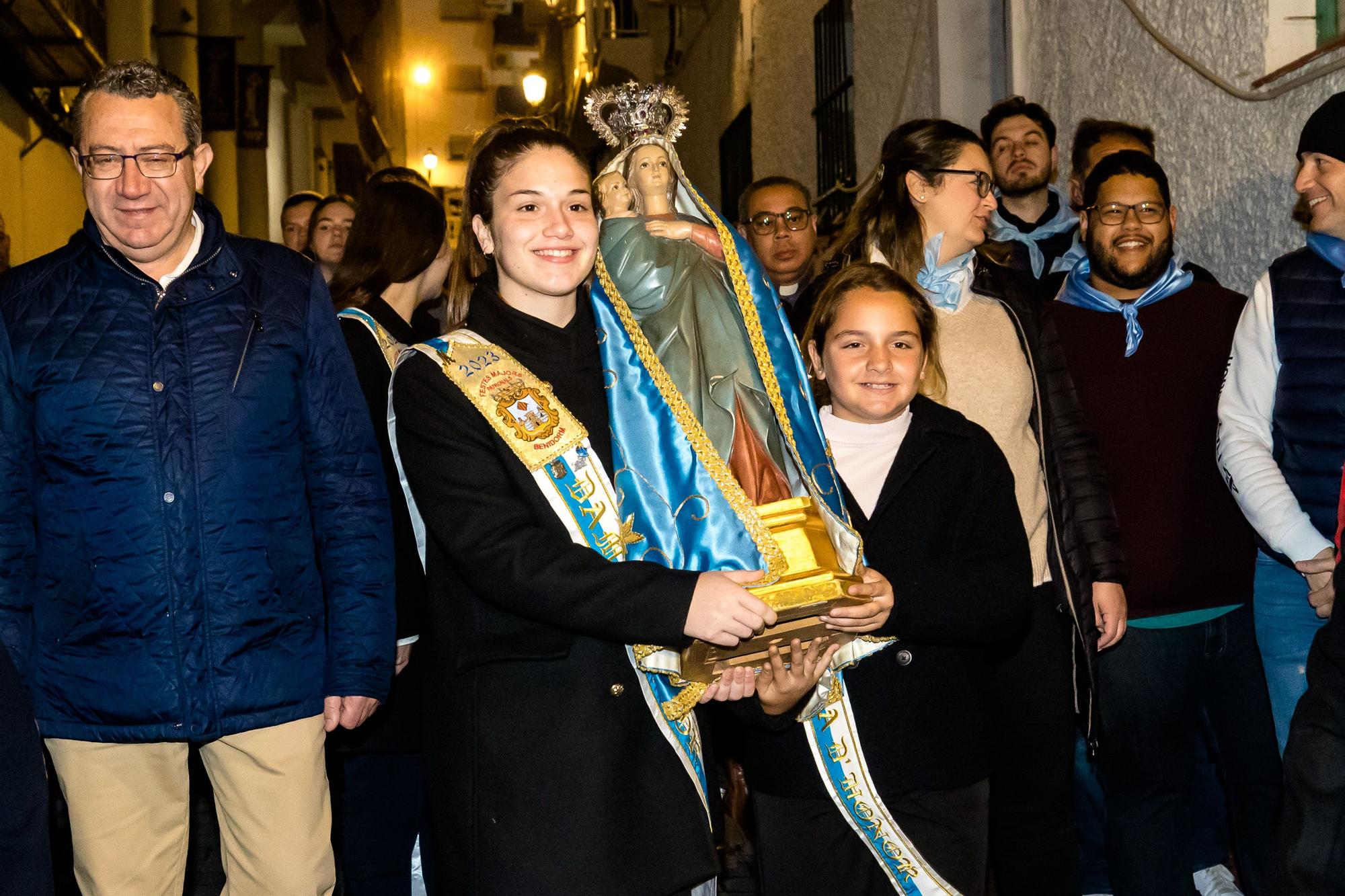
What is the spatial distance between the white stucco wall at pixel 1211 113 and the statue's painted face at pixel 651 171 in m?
2.33

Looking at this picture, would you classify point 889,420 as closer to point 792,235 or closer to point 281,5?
point 792,235

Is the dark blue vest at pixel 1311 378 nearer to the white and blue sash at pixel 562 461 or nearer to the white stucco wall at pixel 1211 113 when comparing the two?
the white stucco wall at pixel 1211 113

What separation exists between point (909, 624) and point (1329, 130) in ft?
5.73

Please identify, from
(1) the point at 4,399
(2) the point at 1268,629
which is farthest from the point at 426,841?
(2) the point at 1268,629

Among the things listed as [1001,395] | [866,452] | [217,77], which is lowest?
[866,452]

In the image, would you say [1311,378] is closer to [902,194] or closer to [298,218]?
[902,194]

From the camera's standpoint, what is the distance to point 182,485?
107 inches

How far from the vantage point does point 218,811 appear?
9.37 feet

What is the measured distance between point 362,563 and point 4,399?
0.74m

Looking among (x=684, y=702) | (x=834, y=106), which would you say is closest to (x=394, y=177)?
(x=684, y=702)

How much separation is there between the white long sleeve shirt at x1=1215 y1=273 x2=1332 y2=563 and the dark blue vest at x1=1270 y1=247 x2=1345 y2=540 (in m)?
0.03

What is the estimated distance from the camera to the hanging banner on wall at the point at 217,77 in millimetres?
12648

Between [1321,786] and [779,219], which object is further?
[779,219]

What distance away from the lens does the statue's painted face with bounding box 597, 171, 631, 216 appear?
2.77 m
